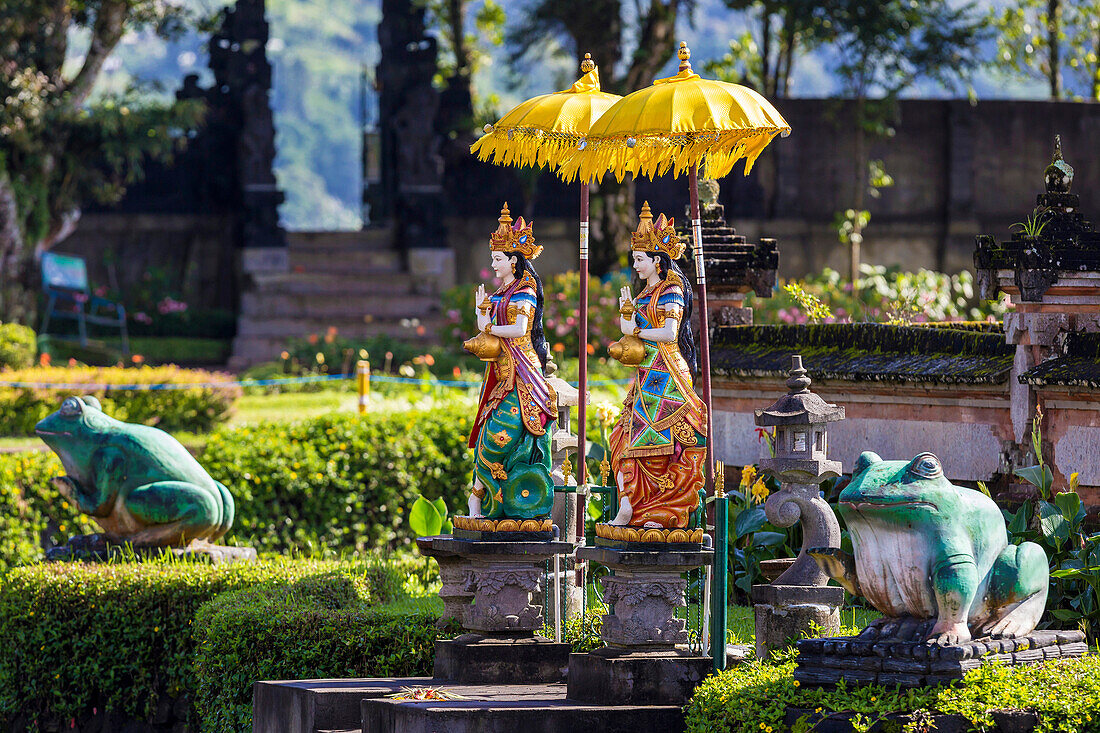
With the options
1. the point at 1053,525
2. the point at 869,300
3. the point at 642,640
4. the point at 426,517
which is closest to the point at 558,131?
the point at 642,640

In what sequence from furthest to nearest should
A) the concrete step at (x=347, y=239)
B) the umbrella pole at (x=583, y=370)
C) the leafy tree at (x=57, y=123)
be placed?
1. the concrete step at (x=347, y=239)
2. the leafy tree at (x=57, y=123)
3. the umbrella pole at (x=583, y=370)

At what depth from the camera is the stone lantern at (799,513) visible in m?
7.62

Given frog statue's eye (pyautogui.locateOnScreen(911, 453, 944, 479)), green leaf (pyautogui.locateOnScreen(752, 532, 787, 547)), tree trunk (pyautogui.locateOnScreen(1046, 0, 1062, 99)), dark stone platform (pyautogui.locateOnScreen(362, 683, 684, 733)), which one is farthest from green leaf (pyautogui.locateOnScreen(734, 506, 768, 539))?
tree trunk (pyautogui.locateOnScreen(1046, 0, 1062, 99))

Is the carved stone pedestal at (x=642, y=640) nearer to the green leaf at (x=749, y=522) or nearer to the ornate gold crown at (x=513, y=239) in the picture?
the ornate gold crown at (x=513, y=239)

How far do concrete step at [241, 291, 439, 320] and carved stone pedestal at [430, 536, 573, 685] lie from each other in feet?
49.9

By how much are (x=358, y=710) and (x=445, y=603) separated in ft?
3.45

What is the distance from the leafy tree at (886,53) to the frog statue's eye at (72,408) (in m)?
15.5

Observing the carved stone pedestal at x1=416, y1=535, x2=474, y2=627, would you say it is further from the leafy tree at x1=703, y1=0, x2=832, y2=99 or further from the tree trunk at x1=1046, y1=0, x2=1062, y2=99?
the tree trunk at x1=1046, y1=0, x2=1062, y2=99

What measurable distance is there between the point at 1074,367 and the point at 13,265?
1707cm

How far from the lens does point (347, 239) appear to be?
2650cm

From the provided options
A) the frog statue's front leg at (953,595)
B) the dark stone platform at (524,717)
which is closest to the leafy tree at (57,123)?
the dark stone platform at (524,717)

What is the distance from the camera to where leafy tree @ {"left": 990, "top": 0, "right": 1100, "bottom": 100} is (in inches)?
1067

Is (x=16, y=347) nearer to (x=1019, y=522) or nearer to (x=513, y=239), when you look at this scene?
(x=513, y=239)

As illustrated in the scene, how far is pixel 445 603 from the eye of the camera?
29.5ft
